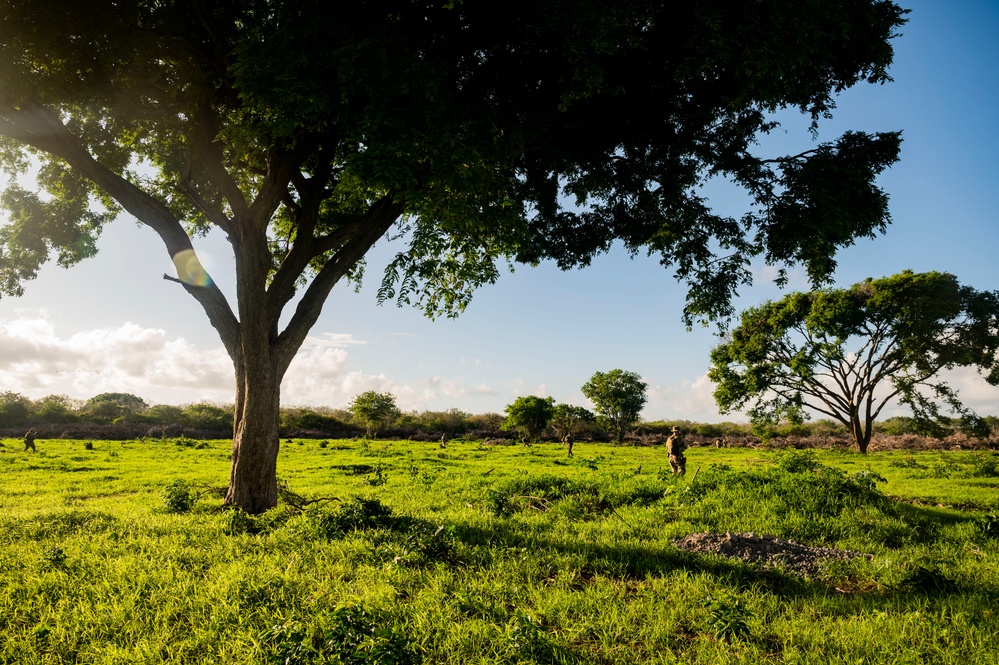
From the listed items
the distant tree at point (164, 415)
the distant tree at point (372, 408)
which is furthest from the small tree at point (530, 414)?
the distant tree at point (164, 415)

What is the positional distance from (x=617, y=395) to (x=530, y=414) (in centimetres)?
1116

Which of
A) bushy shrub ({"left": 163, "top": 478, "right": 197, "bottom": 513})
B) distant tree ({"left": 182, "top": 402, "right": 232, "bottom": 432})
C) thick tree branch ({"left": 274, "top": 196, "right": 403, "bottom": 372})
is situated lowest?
distant tree ({"left": 182, "top": 402, "right": 232, "bottom": 432})

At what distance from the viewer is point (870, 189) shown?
10406 mm

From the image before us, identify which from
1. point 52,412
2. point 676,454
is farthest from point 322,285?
point 52,412

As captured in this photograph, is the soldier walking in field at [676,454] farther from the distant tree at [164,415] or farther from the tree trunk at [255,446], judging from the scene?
the distant tree at [164,415]

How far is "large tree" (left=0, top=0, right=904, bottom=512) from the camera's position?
26.5 feet

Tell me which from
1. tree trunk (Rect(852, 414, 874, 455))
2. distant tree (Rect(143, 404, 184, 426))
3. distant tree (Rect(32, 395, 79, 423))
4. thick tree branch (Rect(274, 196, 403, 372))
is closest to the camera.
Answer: thick tree branch (Rect(274, 196, 403, 372))

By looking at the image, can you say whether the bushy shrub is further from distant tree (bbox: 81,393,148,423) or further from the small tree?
distant tree (bbox: 81,393,148,423)

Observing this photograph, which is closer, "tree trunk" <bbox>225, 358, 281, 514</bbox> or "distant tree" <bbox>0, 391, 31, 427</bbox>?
"tree trunk" <bbox>225, 358, 281, 514</bbox>

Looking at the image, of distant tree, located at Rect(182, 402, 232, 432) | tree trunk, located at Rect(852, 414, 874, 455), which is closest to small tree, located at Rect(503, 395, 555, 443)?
tree trunk, located at Rect(852, 414, 874, 455)

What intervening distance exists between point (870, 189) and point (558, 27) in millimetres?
7765

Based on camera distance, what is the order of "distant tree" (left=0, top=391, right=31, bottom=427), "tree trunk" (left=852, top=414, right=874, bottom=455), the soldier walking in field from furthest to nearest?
"distant tree" (left=0, top=391, right=31, bottom=427) < "tree trunk" (left=852, top=414, right=874, bottom=455) < the soldier walking in field

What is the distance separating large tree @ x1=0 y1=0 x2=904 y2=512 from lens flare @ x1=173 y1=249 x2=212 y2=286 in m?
0.05

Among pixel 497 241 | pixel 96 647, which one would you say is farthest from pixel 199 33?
pixel 96 647
